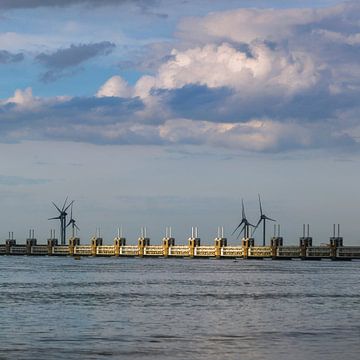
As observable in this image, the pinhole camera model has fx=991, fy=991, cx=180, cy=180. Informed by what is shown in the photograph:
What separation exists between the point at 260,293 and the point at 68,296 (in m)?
22.5

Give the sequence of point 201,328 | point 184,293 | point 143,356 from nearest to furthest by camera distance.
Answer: point 143,356, point 201,328, point 184,293

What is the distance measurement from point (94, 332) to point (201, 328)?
7592mm

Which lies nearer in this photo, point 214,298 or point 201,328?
point 201,328

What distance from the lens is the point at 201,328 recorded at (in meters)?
66.0

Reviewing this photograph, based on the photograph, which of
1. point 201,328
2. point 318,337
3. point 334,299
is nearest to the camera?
point 318,337

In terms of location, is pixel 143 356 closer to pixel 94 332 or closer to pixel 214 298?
pixel 94 332

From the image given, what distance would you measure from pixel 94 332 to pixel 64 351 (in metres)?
9.79

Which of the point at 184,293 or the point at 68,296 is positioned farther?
the point at 184,293

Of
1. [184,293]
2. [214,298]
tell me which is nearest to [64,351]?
[214,298]

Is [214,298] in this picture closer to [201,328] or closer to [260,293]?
[260,293]

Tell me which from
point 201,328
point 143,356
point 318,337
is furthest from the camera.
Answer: point 201,328

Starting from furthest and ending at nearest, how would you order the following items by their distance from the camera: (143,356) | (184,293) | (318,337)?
(184,293)
(318,337)
(143,356)

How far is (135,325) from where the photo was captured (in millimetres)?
67688

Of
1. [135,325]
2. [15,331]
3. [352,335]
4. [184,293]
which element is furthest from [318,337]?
[184,293]
